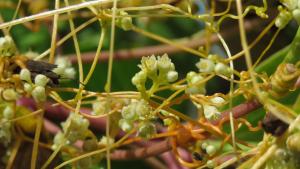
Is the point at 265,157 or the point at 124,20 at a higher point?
the point at 124,20

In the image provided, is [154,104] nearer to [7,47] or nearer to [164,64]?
[164,64]

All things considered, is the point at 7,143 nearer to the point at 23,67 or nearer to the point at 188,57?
the point at 23,67

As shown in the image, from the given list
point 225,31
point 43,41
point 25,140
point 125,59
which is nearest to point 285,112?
point 25,140

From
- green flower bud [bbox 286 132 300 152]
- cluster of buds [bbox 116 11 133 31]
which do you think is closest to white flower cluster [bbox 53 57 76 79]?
cluster of buds [bbox 116 11 133 31]

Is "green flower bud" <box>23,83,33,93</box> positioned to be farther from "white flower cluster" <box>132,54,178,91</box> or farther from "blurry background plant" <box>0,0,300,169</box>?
"white flower cluster" <box>132,54,178,91</box>

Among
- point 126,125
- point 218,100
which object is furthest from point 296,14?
point 126,125

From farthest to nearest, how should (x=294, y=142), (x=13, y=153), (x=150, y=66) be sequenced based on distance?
(x=13, y=153)
(x=150, y=66)
(x=294, y=142)

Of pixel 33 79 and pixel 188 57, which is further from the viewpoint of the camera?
pixel 188 57
